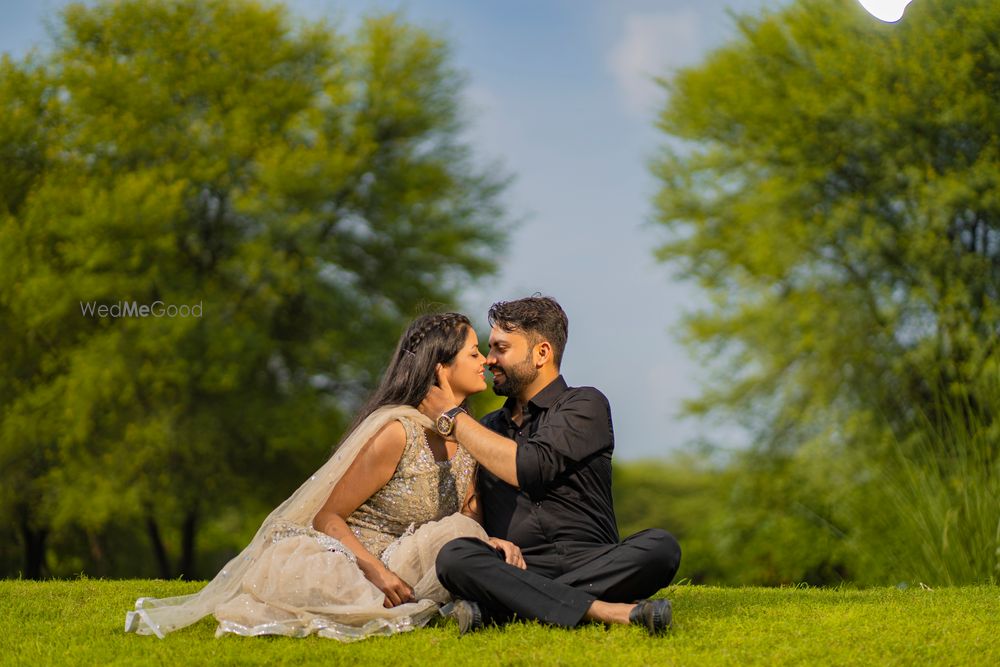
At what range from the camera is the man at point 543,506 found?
13.2ft

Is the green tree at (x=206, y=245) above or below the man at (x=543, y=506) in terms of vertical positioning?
above

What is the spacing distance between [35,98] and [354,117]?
5183 mm

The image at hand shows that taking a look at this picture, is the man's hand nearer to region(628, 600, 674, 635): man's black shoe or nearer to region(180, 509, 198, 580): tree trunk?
region(628, 600, 674, 635): man's black shoe

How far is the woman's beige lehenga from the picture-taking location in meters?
4.07

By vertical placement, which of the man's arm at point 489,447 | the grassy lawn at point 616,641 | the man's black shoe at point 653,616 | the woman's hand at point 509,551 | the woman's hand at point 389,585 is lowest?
the grassy lawn at point 616,641

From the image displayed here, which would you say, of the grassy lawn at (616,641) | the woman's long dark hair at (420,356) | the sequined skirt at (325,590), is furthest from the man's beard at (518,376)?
the grassy lawn at (616,641)

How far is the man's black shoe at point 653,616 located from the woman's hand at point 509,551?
47 centimetres

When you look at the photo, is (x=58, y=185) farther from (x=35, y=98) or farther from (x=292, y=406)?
(x=292, y=406)

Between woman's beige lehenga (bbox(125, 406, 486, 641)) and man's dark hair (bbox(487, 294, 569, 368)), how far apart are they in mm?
547

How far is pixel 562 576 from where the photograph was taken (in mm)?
4230

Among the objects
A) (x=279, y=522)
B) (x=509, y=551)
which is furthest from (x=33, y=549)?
(x=509, y=551)

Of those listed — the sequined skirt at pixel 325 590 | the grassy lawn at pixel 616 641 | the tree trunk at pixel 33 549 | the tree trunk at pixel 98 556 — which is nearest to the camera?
the grassy lawn at pixel 616 641

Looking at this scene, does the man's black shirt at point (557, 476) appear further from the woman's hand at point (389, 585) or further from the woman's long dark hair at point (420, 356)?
the woman's hand at point (389, 585)

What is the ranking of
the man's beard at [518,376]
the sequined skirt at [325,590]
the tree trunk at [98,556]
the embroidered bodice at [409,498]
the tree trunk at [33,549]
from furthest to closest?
the tree trunk at [98,556], the tree trunk at [33,549], the man's beard at [518,376], the embroidered bodice at [409,498], the sequined skirt at [325,590]
